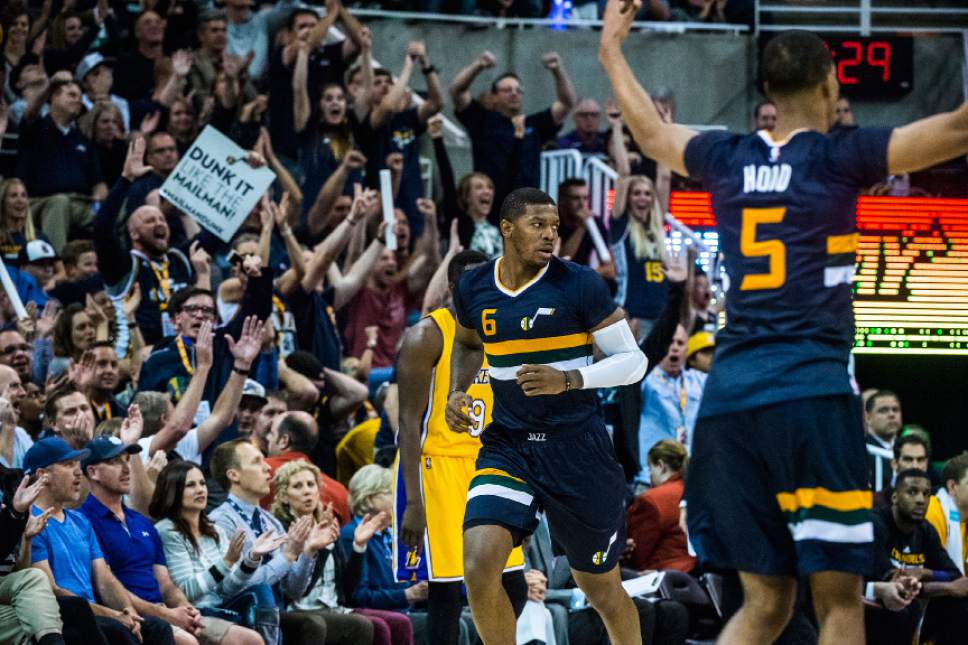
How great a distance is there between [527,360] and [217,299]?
593cm

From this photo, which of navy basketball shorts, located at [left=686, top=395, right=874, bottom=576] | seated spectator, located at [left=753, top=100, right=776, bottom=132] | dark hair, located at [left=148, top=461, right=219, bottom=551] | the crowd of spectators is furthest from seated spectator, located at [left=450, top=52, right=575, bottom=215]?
navy basketball shorts, located at [left=686, top=395, right=874, bottom=576]

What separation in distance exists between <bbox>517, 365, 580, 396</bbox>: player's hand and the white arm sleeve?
19 centimetres

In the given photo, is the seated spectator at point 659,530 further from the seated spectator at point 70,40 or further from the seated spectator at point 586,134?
the seated spectator at point 70,40

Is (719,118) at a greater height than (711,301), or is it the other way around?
(719,118)

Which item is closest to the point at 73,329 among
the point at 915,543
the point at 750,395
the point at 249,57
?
the point at 249,57

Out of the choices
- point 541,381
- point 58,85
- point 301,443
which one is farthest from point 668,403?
point 541,381

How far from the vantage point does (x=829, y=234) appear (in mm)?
5605

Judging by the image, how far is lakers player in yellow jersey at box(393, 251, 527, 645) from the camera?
8.28 m

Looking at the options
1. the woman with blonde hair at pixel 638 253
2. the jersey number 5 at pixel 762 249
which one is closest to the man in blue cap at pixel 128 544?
the jersey number 5 at pixel 762 249

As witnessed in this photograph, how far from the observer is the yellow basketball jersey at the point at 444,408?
847 centimetres

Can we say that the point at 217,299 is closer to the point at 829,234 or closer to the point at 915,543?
the point at 915,543

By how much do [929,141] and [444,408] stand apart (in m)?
3.99

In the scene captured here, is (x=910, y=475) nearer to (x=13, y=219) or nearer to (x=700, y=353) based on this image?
(x=700, y=353)

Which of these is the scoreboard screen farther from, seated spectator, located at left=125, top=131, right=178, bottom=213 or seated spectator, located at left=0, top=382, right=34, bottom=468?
seated spectator, located at left=0, top=382, right=34, bottom=468
